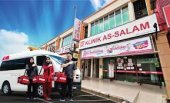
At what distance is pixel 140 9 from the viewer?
52.3 feet

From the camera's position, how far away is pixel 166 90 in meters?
10.9

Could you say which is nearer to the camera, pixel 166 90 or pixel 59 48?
pixel 166 90

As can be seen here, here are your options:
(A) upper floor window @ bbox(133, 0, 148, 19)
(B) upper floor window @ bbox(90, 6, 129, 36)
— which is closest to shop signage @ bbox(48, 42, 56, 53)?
(B) upper floor window @ bbox(90, 6, 129, 36)

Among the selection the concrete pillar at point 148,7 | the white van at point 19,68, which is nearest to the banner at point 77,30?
the concrete pillar at point 148,7

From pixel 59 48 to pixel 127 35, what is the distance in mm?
19098

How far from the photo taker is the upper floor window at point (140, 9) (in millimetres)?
15531

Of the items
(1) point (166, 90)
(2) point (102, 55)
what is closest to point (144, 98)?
(1) point (166, 90)

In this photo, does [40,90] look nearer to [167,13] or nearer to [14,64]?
[14,64]

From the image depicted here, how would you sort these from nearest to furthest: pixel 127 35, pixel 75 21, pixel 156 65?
1. pixel 156 65
2. pixel 127 35
3. pixel 75 21

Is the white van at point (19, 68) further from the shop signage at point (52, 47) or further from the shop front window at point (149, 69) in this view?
the shop signage at point (52, 47)

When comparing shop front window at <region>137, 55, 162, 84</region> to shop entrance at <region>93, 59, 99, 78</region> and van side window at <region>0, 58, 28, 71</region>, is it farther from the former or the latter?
van side window at <region>0, 58, 28, 71</region>

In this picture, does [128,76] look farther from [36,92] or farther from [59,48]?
[59,48]

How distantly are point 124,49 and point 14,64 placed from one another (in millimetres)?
8186

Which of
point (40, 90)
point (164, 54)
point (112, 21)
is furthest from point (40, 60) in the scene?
point (112, 21)
